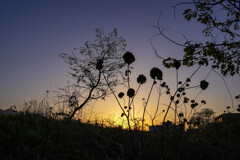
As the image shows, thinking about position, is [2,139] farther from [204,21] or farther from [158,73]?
[204,21]

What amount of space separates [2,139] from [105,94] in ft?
50.6

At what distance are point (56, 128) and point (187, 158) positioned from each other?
3.17 metres

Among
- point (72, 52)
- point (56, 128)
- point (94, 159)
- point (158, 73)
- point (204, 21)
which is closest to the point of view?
point (158, 73)

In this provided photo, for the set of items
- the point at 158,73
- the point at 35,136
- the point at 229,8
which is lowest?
the point at 35,136

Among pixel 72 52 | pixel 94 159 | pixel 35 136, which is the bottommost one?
pixel 94 159

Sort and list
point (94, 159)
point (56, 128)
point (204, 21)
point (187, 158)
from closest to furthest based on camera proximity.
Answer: point (94, 159)
point (187, 158)
point (56, 128)
point (204, 21)

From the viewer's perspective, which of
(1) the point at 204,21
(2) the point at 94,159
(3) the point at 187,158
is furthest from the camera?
(1) the point at 204,21

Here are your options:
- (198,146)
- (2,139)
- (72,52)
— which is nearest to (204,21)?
(198,146)

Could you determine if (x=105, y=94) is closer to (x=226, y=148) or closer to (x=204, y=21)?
(x=204, y=21)

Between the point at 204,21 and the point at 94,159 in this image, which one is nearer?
the point at 94,159

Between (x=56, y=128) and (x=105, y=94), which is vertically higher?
(x=105, y=94)

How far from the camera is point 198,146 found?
15.9 feet

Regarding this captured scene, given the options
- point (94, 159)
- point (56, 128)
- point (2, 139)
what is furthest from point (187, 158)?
point (2, 139)

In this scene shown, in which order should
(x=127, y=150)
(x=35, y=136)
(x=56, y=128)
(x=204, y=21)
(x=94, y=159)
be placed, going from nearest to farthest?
1. (x=94, y=159)
2. (x=35, y=136)
3. (x=127, y=150)
4. (x=56, y=128)
5. (x=204, y=21)
